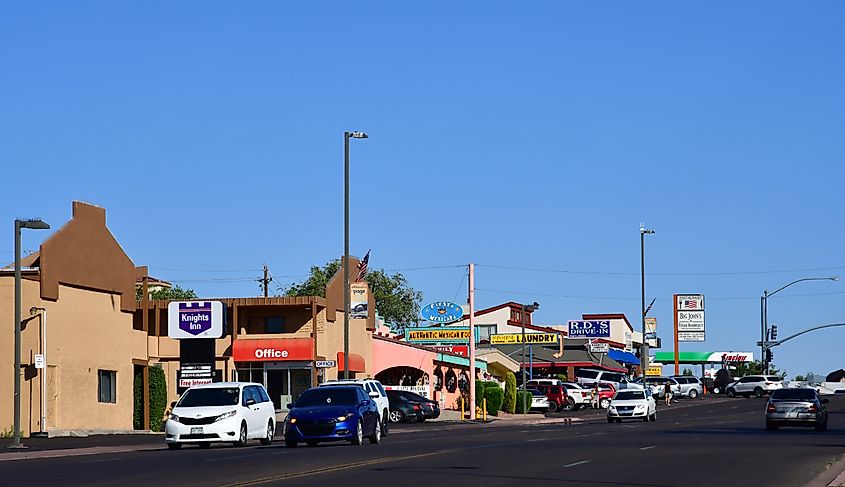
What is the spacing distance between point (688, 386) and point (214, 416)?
67898 mm

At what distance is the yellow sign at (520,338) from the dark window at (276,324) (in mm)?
40272

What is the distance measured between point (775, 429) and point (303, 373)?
23855mm

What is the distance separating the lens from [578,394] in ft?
256

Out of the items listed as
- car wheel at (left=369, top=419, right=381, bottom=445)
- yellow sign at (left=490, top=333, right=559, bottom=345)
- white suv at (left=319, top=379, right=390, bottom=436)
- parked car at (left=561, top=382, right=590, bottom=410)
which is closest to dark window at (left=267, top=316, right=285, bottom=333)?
parked car at (left=561, top=382, right=590, bottom=410)

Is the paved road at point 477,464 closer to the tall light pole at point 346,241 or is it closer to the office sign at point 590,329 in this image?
the tall light pole at point 346,241

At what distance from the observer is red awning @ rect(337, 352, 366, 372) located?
2479 inches

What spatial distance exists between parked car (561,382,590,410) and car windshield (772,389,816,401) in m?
31.0

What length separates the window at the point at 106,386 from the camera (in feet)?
160

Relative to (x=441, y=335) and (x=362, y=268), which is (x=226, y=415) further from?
(x=441, y=335)

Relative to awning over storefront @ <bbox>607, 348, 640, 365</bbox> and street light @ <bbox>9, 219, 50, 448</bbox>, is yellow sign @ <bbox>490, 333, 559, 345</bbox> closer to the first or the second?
awning over storefront @ <bbox>607, 348, 640, 365</bbox>

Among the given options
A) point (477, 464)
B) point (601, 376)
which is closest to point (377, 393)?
point (477, 464)

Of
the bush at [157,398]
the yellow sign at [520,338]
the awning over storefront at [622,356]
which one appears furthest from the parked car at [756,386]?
the bush at [157,398]

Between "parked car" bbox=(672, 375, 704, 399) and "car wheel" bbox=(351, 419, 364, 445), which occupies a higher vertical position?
"car wheel" bbox=(351, 419, 364, 445)

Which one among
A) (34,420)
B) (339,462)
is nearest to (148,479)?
(339,462)
